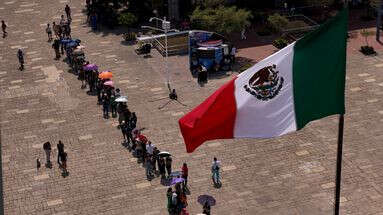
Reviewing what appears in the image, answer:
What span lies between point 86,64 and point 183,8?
1648cm

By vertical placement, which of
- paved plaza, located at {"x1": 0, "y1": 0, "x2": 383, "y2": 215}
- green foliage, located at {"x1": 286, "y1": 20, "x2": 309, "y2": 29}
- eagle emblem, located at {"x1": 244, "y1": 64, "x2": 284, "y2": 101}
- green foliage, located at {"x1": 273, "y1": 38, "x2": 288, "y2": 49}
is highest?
eagle emblem, located at {"x1": 244, "y1": 64, "x2": 284, "y2": 101}

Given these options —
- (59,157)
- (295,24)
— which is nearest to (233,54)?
(295,24)

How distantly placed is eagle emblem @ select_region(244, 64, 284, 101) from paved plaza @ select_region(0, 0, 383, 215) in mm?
14391

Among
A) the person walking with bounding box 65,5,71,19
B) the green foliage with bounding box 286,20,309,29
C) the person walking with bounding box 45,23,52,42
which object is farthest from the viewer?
the person walking with bounding box 65,5,71,19

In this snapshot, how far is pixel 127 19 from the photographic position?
60.1m

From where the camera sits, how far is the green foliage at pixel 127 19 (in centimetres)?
6016

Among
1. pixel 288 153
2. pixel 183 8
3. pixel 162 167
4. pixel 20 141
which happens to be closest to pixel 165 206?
pixel 162 167

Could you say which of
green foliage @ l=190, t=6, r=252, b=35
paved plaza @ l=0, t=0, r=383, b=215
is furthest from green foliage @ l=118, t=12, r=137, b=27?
green foliage @ l=190, t=6, r=252, b=35

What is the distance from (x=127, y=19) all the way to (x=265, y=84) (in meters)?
39.9

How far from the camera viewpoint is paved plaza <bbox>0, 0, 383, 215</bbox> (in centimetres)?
3625

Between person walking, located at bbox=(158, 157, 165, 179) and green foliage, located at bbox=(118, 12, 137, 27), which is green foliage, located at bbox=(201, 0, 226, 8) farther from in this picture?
person walking, located at bbox=(158, 157, 165, 179)

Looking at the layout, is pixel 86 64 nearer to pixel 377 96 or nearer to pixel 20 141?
pixel 20 141

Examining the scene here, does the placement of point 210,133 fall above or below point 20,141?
above

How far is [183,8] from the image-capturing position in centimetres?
6500
